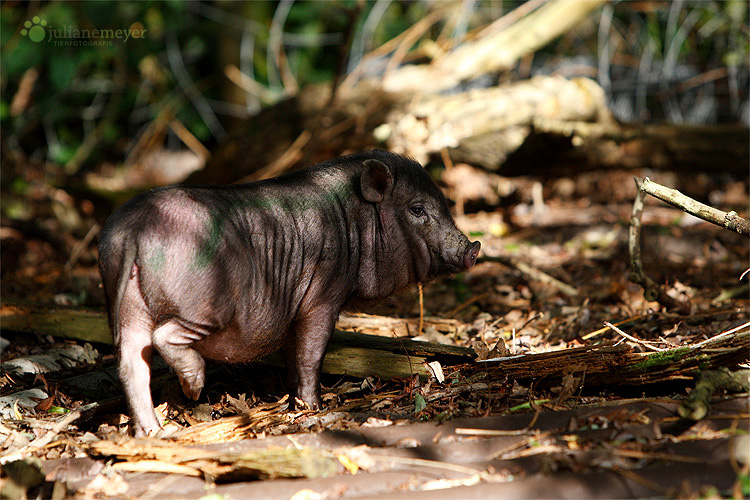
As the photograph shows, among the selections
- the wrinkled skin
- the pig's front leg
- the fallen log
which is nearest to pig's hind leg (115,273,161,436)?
the wrinkled skin

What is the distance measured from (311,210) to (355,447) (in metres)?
1.40

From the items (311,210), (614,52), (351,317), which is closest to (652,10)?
(614,52)

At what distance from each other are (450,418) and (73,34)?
8.81 meters

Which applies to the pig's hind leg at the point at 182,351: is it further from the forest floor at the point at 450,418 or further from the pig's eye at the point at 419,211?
the pig's eye at the point at 419,211

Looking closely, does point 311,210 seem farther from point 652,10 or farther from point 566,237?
point 652,10

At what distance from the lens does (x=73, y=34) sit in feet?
32.7

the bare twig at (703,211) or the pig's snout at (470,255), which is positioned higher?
the bare twig at (703,211)

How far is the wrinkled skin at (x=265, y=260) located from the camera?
3395mm

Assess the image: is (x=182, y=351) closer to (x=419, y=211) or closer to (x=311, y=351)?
(x=311, y=351)

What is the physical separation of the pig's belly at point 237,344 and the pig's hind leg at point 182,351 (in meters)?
0.13

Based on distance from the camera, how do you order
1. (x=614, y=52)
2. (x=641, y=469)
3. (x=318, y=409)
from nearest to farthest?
(x=641, y=469), (x=318, y=409), (x=614, y=52)

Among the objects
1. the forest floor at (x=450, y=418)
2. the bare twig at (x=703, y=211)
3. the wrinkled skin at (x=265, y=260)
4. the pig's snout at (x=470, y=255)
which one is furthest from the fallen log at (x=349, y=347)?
the bare twig at (x=703, y=211)

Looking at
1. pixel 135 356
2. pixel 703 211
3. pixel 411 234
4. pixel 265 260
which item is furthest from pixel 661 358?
pixel 135 356

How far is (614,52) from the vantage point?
408 inches
